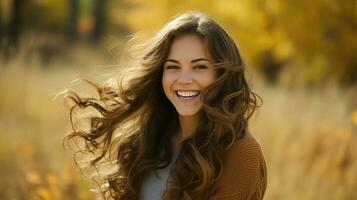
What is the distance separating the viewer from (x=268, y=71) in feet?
55.6

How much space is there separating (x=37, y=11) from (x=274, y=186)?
2382 centimetres

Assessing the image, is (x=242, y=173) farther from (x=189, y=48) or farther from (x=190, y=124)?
(x=189, y=48)

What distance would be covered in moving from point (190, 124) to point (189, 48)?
1.15 feet

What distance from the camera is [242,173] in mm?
2475

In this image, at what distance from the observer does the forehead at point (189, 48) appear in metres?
2.64

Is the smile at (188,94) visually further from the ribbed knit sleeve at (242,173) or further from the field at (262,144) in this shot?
the field at (262,144)

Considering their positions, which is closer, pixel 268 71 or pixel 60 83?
pixel 60 83

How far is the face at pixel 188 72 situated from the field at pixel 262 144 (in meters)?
1.24

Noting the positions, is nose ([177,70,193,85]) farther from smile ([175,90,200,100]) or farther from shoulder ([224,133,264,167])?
shoulder ([224,133,264,167])

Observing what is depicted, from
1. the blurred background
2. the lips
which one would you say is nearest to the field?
the blurred background

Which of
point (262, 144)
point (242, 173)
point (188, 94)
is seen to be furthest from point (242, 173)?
point (262, 144)

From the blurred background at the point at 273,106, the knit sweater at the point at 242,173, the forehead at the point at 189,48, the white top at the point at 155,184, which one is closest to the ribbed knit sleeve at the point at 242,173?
the knit sweater at the point at 242,173

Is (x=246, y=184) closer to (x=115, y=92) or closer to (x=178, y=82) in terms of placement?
(x=178, y=82)

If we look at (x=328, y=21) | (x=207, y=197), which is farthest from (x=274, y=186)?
(x=328, y=21)
